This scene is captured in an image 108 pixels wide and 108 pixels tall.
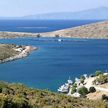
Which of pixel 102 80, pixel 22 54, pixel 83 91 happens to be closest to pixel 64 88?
pixel 102 80

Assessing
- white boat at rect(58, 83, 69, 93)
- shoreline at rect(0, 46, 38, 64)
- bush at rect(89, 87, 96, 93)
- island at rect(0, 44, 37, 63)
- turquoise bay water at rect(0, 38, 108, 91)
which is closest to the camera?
bush at rect(89, 87, 96, 93)

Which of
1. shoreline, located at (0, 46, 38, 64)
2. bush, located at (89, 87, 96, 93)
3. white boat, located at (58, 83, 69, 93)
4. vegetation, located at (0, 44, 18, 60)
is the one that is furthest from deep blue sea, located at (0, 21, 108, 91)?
bush, located at (89, 87, 96, 93)

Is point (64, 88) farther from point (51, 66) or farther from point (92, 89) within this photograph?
point (51, 66)

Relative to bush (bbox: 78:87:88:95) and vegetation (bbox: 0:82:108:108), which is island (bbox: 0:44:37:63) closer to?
bush (bbox: 78:87:88:95)

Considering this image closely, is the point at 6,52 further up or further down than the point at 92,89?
further down

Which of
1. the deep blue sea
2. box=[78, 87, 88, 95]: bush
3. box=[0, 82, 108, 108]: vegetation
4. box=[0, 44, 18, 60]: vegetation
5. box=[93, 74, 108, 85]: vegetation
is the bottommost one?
the deep blue sea

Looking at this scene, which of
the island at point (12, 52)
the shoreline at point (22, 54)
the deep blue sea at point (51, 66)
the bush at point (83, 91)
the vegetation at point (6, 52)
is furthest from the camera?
the vegetation at point (6, 52)

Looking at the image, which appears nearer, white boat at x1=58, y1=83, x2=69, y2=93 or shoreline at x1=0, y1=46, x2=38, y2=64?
white boat at x1=58, y1=83, x2=69, y2=93

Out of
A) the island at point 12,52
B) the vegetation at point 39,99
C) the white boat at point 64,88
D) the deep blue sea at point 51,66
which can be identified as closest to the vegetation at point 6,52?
the island at point 12,52

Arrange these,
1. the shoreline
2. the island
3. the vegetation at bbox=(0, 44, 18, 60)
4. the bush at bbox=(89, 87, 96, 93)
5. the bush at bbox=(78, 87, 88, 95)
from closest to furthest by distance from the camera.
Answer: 1. the bush at bbox=(89, 87, 96, 93)
2. the bush at bbox=(78, 87, 88, 95)
3. the shoreline
4. the island
5. the vegetation at bbox=(0, 44, 18, 60)

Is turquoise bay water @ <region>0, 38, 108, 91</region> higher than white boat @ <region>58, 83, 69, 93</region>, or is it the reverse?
white boat @ <region>58, 83, 69, 93</region>

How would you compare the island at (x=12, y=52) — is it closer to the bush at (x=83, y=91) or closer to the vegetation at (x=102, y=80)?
the vegetation at (x=102, y=80)

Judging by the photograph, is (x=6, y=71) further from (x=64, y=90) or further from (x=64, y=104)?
(x=64, y=104)
